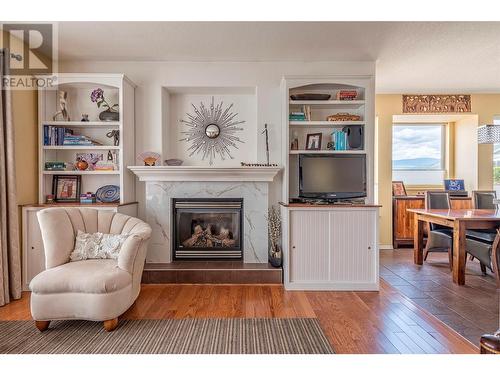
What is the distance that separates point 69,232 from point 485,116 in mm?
6408

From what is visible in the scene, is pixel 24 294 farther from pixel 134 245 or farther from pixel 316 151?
pixel 316 151

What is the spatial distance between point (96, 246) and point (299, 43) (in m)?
2.82

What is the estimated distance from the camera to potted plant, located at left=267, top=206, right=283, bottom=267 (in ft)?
11.7

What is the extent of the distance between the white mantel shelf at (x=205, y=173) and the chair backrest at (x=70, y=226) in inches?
27.4

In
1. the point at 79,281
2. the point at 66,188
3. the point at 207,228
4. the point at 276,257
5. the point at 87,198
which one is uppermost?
the point at 66,188

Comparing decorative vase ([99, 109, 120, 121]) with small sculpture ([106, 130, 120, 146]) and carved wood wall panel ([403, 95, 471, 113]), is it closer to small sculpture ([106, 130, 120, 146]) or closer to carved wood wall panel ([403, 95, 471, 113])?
small sculpture ([106, 130, 120, 146])

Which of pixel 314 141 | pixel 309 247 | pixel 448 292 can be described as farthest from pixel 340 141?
pixel 448 292

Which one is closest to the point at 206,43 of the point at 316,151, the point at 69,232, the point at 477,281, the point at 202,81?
the point at 202,81

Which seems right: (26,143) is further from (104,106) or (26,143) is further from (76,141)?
(104,106)

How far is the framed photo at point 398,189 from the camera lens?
5.61 meters

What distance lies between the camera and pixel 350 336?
233 centimetres

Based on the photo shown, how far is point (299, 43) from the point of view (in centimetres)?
329

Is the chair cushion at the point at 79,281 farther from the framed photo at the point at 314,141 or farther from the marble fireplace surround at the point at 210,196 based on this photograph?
the framed photo at the point at 314,141

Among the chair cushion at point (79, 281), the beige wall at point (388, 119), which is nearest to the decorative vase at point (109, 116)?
the chair cushion at point (79, 281)
